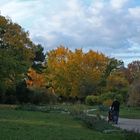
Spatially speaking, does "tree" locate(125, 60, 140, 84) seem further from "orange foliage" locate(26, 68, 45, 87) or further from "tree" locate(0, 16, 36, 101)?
"tree" locate(0, 16, 36, 101)

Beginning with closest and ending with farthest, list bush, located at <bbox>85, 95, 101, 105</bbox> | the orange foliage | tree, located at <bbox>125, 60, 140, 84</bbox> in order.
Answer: bush, located at <bbox>85, 95, 101, 105</bbox> < the orange foliage < tree, located at <bbox>125, 60, 140, 84</bbox>

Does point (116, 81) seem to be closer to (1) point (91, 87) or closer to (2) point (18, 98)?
(1) point (91, 87)

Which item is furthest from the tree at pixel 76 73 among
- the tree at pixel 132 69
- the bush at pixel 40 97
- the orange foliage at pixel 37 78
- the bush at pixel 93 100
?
the bush at pixel 40 97

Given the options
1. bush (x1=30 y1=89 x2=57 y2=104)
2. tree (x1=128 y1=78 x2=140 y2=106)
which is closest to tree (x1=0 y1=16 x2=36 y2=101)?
tree (x1=128 y1=78 x2=140 y2=106)

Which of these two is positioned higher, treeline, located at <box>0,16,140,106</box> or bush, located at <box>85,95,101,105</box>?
treeline, located at <box>0,16,140,106</box>

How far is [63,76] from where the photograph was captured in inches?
3979

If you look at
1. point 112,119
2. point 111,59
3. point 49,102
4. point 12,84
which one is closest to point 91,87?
point 111,59

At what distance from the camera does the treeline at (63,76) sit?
194ft

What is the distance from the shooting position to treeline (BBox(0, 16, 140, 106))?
2329 inches

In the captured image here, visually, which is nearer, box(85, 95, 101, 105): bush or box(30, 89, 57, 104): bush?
box(30, 89, 57, 104): bush

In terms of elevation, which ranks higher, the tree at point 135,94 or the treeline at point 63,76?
the treeline at point 63,76

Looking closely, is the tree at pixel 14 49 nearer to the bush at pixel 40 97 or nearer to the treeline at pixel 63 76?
the treeline at pixel 63 76

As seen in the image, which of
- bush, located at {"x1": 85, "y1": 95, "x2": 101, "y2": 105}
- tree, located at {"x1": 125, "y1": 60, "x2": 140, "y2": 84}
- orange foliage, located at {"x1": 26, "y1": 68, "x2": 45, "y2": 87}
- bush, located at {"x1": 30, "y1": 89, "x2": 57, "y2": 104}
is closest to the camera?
bush, located at {"x1": 30, "y1": 89, "x2": 57, "y2": 104}

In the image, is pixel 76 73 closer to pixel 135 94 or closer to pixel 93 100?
pixel 93 100
